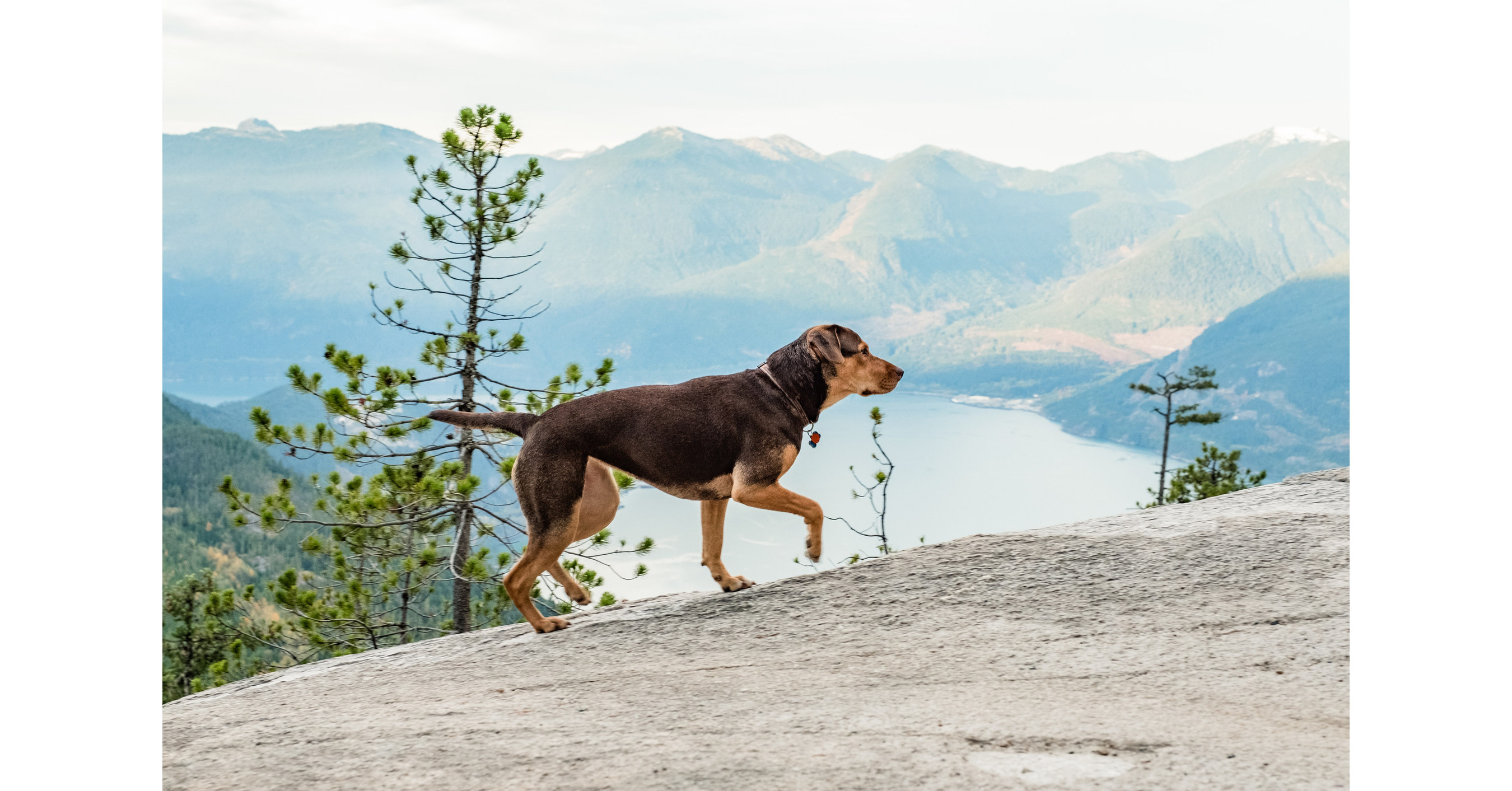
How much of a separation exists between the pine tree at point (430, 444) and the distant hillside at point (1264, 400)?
11854 cm

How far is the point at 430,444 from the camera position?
30.5 ft

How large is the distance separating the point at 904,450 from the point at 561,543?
108775 millimetres

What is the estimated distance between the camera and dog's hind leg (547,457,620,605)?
4793 mm

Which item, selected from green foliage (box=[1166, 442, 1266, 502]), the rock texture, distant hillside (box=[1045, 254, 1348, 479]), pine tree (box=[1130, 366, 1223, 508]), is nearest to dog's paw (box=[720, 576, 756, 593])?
the rock texture

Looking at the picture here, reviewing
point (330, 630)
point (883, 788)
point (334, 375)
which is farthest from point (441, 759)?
point (330, 630)

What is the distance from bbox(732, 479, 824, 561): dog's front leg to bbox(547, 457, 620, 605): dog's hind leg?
2.07ft

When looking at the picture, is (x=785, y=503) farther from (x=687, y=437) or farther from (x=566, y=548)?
(x=566, y=548)

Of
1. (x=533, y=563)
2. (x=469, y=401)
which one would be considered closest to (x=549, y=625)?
(x=533, y=563)

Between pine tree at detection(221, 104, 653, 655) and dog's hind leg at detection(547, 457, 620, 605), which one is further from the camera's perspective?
pine tree at detection(221, 104, 653, 655)

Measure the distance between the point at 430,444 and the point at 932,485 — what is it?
314 feet

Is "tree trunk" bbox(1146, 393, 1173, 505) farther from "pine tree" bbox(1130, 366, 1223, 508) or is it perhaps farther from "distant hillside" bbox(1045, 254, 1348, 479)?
"distant hillside" bbox(1045, 254, 1348, 479)

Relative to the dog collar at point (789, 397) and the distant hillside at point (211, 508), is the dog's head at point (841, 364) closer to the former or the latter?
the dog collar at point (789, 397)

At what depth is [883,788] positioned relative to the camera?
106 inches

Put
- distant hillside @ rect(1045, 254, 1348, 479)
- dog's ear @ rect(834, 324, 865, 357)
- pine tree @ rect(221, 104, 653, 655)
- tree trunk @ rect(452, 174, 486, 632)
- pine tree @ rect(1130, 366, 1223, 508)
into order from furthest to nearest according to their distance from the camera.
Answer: distant hillside @ rect(1045, 254, 1348, 479) < pine tree @ rect(1130, 366, 1223, 508) < tree trunk @ rect(452, 174, 486, 632) < pine tree @ rect(221, 104, 653, 655) < dog's ear @ rect(834, 324, 865, 357)
